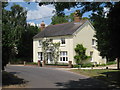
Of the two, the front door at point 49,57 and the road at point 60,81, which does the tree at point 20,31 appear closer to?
the front door at point 49,57

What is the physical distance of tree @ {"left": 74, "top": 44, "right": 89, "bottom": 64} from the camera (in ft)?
135

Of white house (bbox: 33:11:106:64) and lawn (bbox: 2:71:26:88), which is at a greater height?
white house (bbox: 33:11:106:64)

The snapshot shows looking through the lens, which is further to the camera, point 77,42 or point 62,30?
point 62,30

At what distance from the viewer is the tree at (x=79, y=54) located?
41.3 metres

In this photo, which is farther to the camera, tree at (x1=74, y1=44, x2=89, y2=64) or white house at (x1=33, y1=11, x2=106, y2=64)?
white house at (x1=33, y1=11, x2=106, y2=64)

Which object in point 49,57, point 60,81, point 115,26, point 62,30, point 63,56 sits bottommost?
point 60,81

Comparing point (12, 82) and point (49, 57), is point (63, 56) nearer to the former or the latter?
point (49, 57)

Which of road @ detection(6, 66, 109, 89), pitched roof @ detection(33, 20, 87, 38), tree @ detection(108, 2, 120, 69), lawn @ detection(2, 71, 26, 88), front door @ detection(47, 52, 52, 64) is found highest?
pitched roof @ detection(33, 20, 87, 38)

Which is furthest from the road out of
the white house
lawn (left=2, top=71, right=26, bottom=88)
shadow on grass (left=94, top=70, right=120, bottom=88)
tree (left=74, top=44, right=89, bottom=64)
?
the white house

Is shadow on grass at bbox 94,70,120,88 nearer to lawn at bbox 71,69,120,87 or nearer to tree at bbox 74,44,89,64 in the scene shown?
lawn at bbox 71,69,120,87

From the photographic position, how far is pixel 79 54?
41812 millimetres

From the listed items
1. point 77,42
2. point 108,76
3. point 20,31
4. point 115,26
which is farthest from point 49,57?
point 115,26

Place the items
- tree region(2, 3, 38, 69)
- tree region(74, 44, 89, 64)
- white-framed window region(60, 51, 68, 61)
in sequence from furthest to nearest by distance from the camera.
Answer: tree region(2, 3, 38, 69) → white-framed window region(60, 51, 68, 61) → tree region(74, 44, 89, 64)

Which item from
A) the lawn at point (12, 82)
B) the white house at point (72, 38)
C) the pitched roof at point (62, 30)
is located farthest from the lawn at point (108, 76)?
the pitched roof at point (62, 30)
